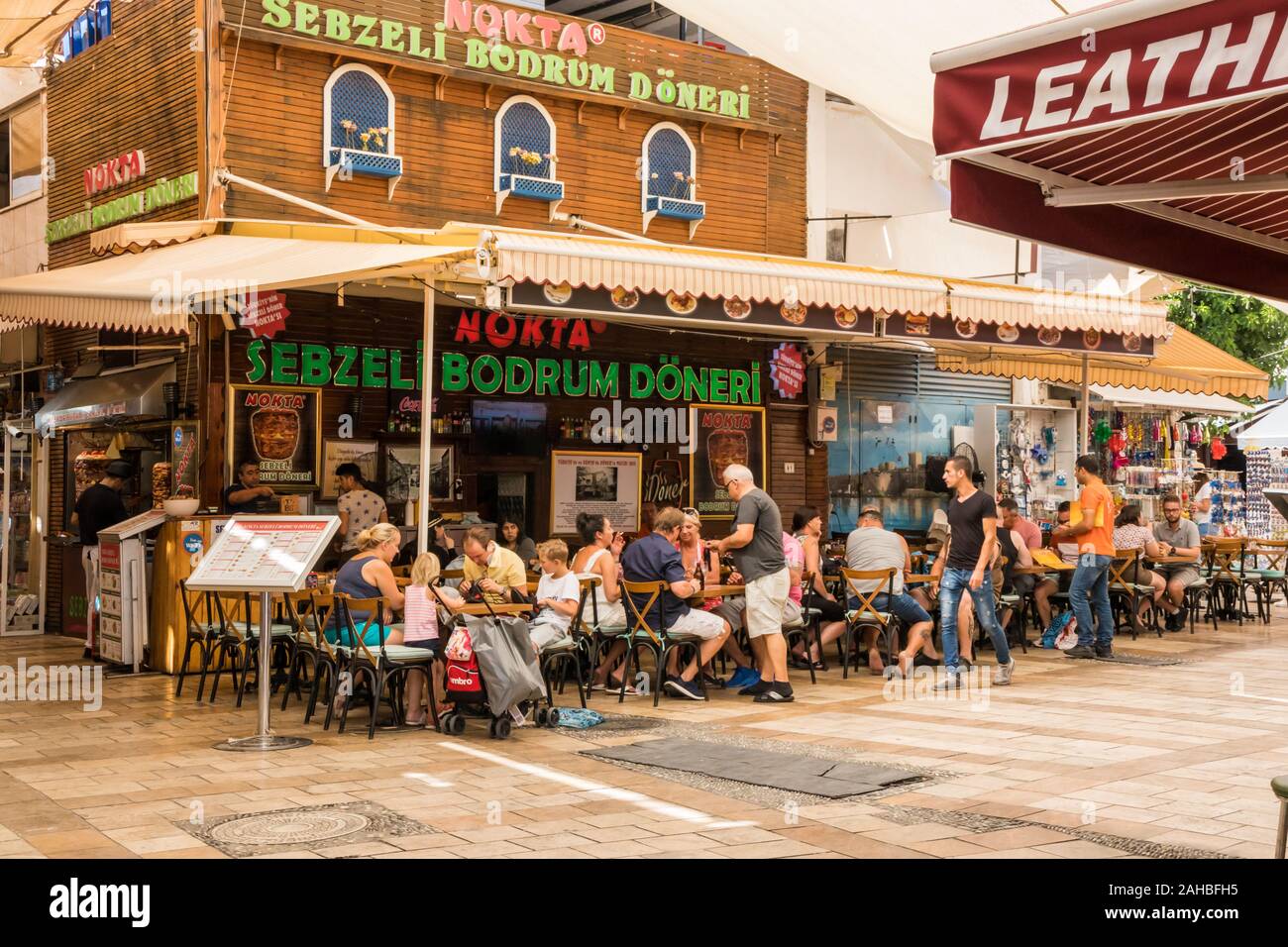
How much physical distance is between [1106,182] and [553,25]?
11.3m

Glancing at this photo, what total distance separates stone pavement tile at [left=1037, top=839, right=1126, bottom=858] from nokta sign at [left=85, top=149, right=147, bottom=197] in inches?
467

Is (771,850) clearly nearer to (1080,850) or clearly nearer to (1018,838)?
(1018,838)

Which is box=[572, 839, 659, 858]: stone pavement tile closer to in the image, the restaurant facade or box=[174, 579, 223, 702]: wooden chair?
box=[174, 579, 223, 702]: wooden chair

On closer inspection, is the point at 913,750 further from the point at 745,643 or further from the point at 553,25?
the point at 553,25

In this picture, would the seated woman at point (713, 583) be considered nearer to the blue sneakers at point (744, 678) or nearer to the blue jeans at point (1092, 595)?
the blue sneakers at point (744, 678)

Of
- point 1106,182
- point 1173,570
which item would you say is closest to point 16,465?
point 1173,570

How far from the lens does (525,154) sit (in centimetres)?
1536

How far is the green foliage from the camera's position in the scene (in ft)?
90.5

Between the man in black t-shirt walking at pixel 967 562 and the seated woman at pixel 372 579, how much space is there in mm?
4318

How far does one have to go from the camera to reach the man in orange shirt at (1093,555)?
1291 centimetres

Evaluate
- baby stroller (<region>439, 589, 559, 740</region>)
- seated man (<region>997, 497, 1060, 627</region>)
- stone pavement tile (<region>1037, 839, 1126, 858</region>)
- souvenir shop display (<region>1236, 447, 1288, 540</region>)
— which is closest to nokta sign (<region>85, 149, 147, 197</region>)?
baby stroller (<region>439, 589, 559, 740</region>)

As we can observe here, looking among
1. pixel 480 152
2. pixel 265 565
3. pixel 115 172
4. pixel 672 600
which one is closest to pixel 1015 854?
pixel 265 565

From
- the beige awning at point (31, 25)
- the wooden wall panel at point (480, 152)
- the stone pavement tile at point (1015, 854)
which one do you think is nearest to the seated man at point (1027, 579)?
the wooden wall panel at point (480, 152)

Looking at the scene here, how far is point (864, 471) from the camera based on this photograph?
19.1 meters
